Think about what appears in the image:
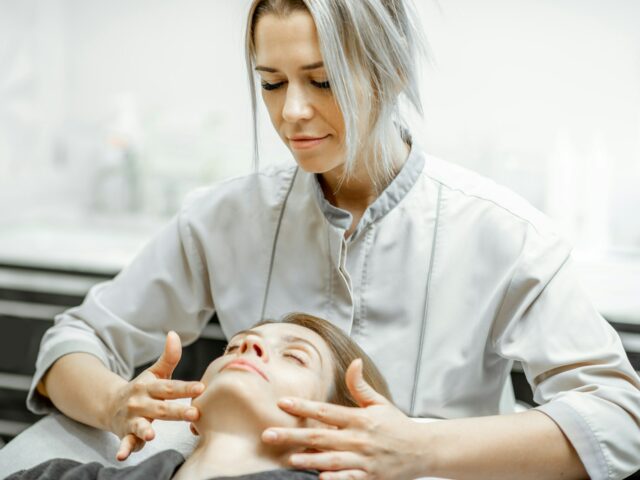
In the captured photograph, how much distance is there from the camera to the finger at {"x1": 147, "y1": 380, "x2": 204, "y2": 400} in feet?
4.32

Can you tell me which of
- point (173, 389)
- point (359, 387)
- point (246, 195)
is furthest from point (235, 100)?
point (359, 387)

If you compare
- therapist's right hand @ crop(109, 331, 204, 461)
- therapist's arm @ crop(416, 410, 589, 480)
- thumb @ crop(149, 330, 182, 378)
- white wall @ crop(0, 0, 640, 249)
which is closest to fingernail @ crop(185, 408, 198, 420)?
therapist's right hand @ crop(109, 331, 204, 461)

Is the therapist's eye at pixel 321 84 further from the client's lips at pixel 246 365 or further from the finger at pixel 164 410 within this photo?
the finger at pixel 164 410

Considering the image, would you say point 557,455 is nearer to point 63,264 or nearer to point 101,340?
point 101,340

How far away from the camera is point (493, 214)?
1.61 metres

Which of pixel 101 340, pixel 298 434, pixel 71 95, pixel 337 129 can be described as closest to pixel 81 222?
pixel 71 95

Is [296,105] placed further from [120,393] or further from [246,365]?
[120,393]

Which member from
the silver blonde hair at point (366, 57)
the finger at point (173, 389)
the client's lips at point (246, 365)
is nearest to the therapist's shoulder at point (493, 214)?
the silver blonde hair at point (366, 57)

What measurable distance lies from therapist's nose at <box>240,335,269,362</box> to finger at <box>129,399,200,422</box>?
137 millimetres

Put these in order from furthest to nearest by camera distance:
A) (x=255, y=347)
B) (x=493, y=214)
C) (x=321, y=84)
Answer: (x=493, y=214) → (x=321, y=84) → (x=255, y=347)

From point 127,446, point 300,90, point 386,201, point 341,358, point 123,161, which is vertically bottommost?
point 127,446

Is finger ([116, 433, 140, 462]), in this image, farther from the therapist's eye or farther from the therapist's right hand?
the therapist's eye

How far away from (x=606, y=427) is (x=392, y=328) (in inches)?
18.2

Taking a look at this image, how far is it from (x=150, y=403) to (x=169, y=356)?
0.28 feet
